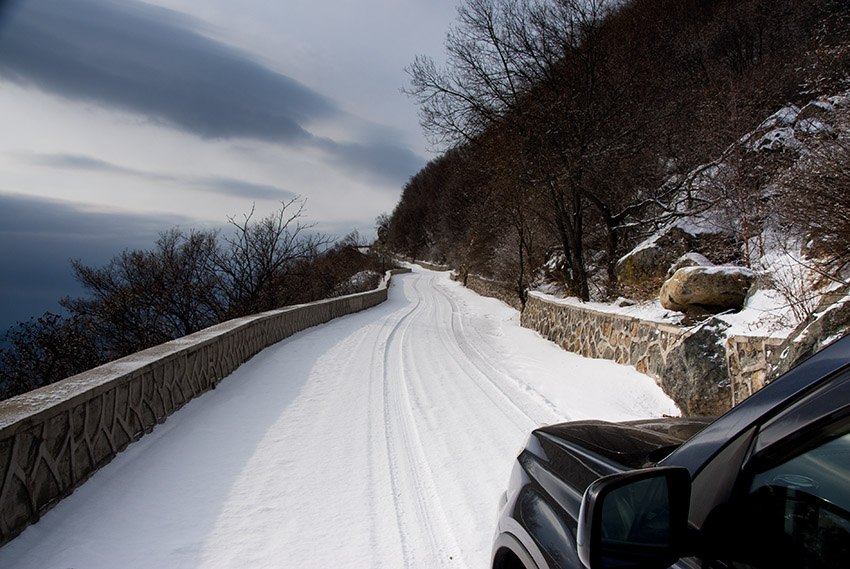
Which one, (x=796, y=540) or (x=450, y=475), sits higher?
(x=796, y=540)

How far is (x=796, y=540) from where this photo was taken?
1.05 metres

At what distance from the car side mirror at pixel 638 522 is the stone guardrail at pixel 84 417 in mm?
4061

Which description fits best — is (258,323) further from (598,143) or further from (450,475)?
(598,143)

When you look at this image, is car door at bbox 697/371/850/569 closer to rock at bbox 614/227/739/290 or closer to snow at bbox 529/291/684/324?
snow at bbox 529/291/684/324

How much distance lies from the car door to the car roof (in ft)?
0.08

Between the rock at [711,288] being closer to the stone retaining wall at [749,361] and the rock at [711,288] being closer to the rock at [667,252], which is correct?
the stone retaining wall at [749,361]

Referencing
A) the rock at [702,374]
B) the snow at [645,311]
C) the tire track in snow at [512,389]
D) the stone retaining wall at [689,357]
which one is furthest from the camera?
the snow at [645,311]

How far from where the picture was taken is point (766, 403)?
1.10 meters

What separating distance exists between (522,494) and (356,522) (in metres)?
2.28

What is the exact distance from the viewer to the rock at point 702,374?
5.54 m

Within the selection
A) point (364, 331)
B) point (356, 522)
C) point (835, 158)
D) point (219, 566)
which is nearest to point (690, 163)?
point (835, 158)

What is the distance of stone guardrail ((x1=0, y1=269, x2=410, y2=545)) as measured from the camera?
131 inches

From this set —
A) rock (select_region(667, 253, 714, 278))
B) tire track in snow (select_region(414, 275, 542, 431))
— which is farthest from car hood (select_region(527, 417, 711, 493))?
rock (select_region(667, 253, 714, 278))

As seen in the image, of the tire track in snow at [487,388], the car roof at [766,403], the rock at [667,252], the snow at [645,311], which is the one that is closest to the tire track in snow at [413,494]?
the tire track in snow at [487,388]
